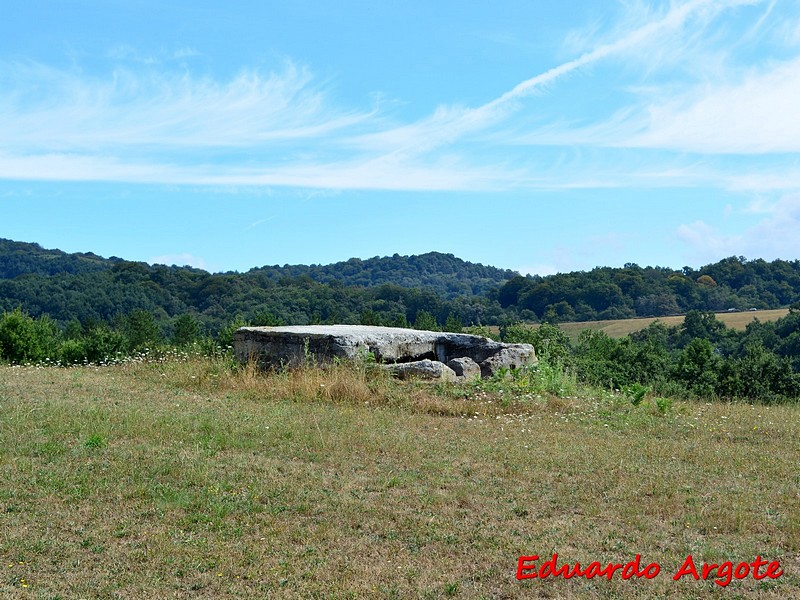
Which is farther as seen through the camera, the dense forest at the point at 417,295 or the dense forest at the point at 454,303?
the dense forest at the point at 417,295

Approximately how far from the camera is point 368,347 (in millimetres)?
12984

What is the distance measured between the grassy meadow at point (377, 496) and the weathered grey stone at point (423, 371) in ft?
4.53

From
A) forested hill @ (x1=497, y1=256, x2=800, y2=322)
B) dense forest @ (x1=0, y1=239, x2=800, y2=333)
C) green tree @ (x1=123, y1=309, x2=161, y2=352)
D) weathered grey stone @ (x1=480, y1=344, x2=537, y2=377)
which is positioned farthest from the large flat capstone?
forested hill @ (x1=497, y1=256, x2=800, y2=322)

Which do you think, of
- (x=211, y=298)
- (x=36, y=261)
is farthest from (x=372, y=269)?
(x=36, y=261)

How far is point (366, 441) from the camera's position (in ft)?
26.3

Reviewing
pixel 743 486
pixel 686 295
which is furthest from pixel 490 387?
pixel 686 295

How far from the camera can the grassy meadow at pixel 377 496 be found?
454cm

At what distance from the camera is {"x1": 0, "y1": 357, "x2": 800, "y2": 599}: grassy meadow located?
14.9 ft

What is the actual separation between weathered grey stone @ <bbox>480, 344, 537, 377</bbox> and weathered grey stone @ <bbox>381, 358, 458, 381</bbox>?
4.24 feet

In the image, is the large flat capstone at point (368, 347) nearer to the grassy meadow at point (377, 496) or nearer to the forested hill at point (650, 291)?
the grassy meadow at point (377, 496)

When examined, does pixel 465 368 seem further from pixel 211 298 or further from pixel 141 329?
pixel 211 298

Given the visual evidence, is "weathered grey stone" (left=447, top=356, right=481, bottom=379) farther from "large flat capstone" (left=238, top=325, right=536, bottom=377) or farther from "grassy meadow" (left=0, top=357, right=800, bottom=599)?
"grassy meadow" (left=0, top=357, right=800, bottom=599)
